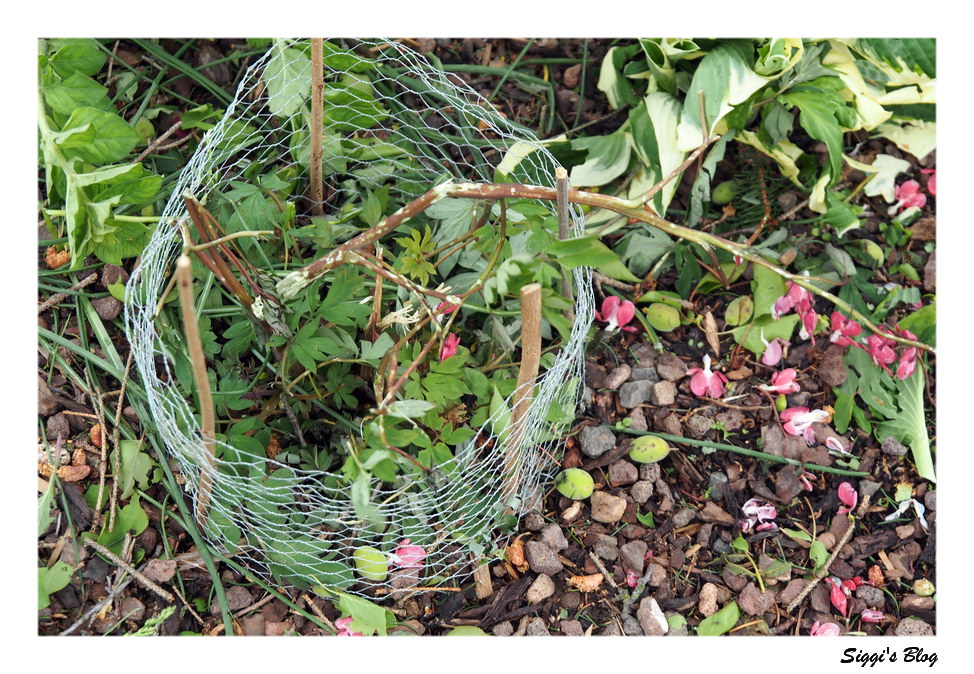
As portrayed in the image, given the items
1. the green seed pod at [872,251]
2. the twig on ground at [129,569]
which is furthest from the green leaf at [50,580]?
the green seed pod at [872,251]

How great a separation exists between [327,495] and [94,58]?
1.01m

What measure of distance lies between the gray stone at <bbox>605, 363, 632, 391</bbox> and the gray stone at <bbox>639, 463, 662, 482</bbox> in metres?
0.18

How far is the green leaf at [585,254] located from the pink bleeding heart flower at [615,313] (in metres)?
0.60

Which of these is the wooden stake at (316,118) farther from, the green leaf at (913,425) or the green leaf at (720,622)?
the green leaf at (913,425)

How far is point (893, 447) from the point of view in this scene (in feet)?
5.76

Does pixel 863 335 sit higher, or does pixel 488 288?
pixel 488 288

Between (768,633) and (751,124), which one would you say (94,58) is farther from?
(768,633)

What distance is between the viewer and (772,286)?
179cm

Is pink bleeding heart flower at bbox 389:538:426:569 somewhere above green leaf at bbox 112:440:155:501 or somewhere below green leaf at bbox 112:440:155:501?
below

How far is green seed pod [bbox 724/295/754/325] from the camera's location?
1842mm

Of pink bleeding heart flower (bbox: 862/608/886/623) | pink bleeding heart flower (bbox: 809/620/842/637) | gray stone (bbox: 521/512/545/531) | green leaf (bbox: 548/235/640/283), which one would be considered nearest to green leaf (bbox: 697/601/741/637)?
pink bleeding heart flower (bbox: 809/620/842/637)

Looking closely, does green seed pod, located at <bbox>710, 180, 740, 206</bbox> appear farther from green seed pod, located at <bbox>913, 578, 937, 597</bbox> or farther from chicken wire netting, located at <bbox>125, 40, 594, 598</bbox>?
green seed pod, located at <bbox>913, 578, 937, 597</bbox>

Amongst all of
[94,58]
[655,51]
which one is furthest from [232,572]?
[655,51]

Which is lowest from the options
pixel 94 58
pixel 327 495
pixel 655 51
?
pixel 327 495
